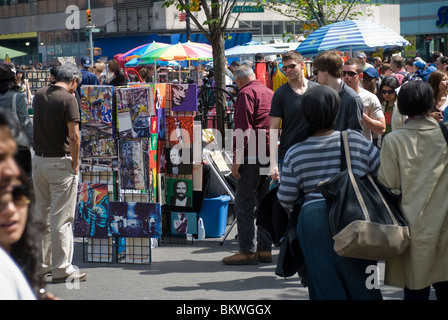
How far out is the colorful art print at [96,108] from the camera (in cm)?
791

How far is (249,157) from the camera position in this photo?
25.9ft

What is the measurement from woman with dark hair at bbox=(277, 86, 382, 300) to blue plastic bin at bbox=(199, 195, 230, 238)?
15.6 ft

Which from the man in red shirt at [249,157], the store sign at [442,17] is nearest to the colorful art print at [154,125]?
the man in red shirt at [249,157]

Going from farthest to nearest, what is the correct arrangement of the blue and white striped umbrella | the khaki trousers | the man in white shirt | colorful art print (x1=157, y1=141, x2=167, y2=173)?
1. the blue and white striped umbrella
2. colorful art print (x1=157, y1=141, x2=167, y2=173)
3. the man in white shirt
4. the khaki trousers

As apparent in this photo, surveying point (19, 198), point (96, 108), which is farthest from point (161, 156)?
point (19, 198)

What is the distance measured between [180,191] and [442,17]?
5883cm

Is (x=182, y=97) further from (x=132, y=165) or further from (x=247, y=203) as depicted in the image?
(x=247, y=203)

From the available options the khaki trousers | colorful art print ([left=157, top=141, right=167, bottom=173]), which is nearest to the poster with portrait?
colorful art print ([left=157, top=141, right=167, bottom=173])

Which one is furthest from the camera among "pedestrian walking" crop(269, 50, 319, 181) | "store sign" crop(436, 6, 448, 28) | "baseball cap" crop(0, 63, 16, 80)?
"store sign" crop(436, 6, 448, 28)

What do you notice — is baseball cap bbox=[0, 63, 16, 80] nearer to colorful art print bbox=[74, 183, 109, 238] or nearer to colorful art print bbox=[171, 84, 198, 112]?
colorful art print bbox=[74, 183, 109, 238]

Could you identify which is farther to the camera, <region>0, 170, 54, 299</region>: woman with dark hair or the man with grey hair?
the man with grey hair

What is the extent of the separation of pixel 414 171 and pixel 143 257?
14.4 ft

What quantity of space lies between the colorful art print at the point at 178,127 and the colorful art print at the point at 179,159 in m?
0.13

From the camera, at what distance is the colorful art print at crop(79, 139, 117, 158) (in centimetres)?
800
